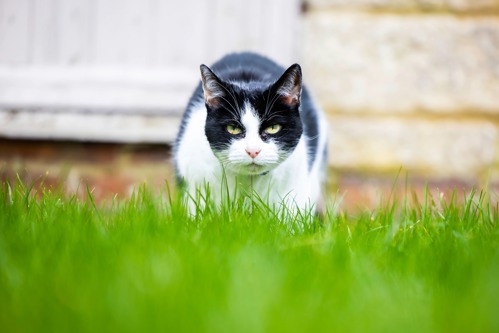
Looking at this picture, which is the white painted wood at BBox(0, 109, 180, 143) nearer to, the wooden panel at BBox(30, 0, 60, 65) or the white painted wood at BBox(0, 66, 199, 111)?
the white painted wood at BBox(0, 66, 199, 111)

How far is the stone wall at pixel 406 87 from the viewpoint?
10.4ft

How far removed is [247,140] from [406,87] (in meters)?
1.46

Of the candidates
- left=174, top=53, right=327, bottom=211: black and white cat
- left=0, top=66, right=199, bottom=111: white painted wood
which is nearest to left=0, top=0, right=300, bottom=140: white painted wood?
left=0, top=66, right=199, bottom=111: white painted wood

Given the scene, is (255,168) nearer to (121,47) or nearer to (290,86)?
(290,86)

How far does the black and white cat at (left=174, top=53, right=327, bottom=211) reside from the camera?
6.75 feet

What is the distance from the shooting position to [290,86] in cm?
207

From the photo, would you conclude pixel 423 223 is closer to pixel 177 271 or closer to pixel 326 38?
pixel 177 271

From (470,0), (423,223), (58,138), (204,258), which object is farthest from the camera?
(58,138)

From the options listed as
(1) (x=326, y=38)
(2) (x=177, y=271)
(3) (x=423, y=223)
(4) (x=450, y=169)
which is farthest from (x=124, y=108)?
(2) (x=177, y=271)

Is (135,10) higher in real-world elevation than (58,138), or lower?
higher

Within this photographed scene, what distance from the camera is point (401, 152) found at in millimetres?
3230

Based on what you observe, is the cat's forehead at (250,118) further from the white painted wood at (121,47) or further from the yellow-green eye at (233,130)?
the white painted wood at (121,47)

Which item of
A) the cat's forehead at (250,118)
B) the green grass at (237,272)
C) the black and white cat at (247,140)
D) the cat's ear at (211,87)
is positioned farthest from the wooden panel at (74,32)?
the green grass at (237,272)

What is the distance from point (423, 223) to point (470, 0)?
5.81ft
